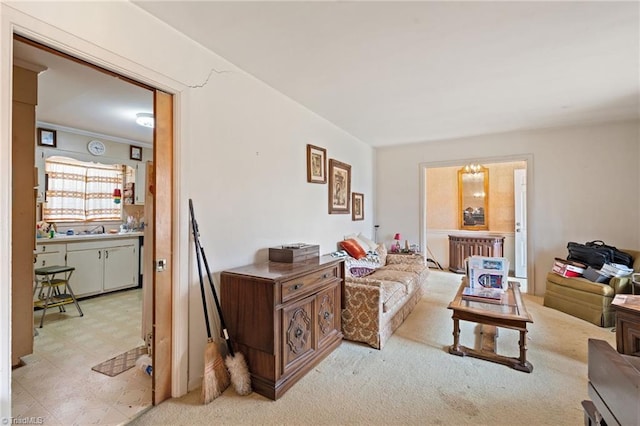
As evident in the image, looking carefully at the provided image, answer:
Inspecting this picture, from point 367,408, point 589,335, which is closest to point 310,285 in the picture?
point 367,408

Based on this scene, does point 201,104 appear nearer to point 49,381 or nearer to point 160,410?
point 160,410

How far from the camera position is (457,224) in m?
6.43

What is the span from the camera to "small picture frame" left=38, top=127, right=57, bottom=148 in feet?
12.9

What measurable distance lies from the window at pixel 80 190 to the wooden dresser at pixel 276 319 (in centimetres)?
379

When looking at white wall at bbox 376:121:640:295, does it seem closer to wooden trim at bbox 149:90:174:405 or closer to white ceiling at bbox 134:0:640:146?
white ceiling at bbox 134:0:640:146

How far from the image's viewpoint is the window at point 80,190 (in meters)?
4.20

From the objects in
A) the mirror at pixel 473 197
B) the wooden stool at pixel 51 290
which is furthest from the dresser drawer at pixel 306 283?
the mirror at pixel 473 197

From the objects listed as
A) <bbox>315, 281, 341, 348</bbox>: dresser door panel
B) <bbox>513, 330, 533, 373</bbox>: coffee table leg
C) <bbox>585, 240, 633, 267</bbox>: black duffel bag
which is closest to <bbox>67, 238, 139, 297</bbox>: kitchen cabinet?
<bbox>315, 281, 341, 348</bbox>: dresser door panel

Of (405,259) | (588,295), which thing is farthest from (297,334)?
(588,295)

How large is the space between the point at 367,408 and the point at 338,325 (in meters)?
0.93

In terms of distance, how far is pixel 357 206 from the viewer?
504cm

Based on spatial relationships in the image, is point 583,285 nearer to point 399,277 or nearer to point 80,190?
point 399,277

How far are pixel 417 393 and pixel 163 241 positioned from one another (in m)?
2.05

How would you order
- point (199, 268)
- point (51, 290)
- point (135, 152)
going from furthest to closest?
point (135, 152) → point (51, 290) → point (199, 268)
